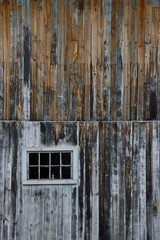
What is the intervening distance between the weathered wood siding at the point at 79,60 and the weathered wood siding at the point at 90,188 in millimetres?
330

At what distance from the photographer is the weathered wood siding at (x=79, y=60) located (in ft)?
24.1

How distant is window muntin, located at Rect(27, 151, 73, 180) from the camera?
291 inches

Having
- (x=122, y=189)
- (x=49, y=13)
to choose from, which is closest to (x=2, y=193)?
(x=122, y=189)

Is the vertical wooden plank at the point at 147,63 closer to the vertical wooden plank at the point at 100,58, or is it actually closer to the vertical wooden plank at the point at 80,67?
the vertical wooden plank at the point at 100,58

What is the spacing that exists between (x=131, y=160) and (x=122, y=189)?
606 millimetres

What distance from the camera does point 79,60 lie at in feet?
24.5

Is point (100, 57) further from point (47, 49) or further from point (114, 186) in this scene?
point (114, 186)

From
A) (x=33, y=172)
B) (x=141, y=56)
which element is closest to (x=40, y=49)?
(x=141, y=56)

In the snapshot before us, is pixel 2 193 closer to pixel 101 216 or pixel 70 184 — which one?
pixel 70 184

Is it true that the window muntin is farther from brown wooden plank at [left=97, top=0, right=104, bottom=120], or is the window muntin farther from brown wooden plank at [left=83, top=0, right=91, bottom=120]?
brown wooden plank at [left=97, top=0, right=104, bottom=120]

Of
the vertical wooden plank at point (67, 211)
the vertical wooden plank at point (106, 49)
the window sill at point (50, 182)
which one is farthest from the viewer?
the vertical wooden plank at point (106, 49)

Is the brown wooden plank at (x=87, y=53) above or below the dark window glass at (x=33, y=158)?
above

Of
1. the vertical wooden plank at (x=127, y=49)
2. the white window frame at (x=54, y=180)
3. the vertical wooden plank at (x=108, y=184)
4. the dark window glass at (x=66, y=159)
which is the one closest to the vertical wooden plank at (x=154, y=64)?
the vertical wooden plank at (x=127, y=49)

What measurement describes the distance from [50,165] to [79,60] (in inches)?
85.0
